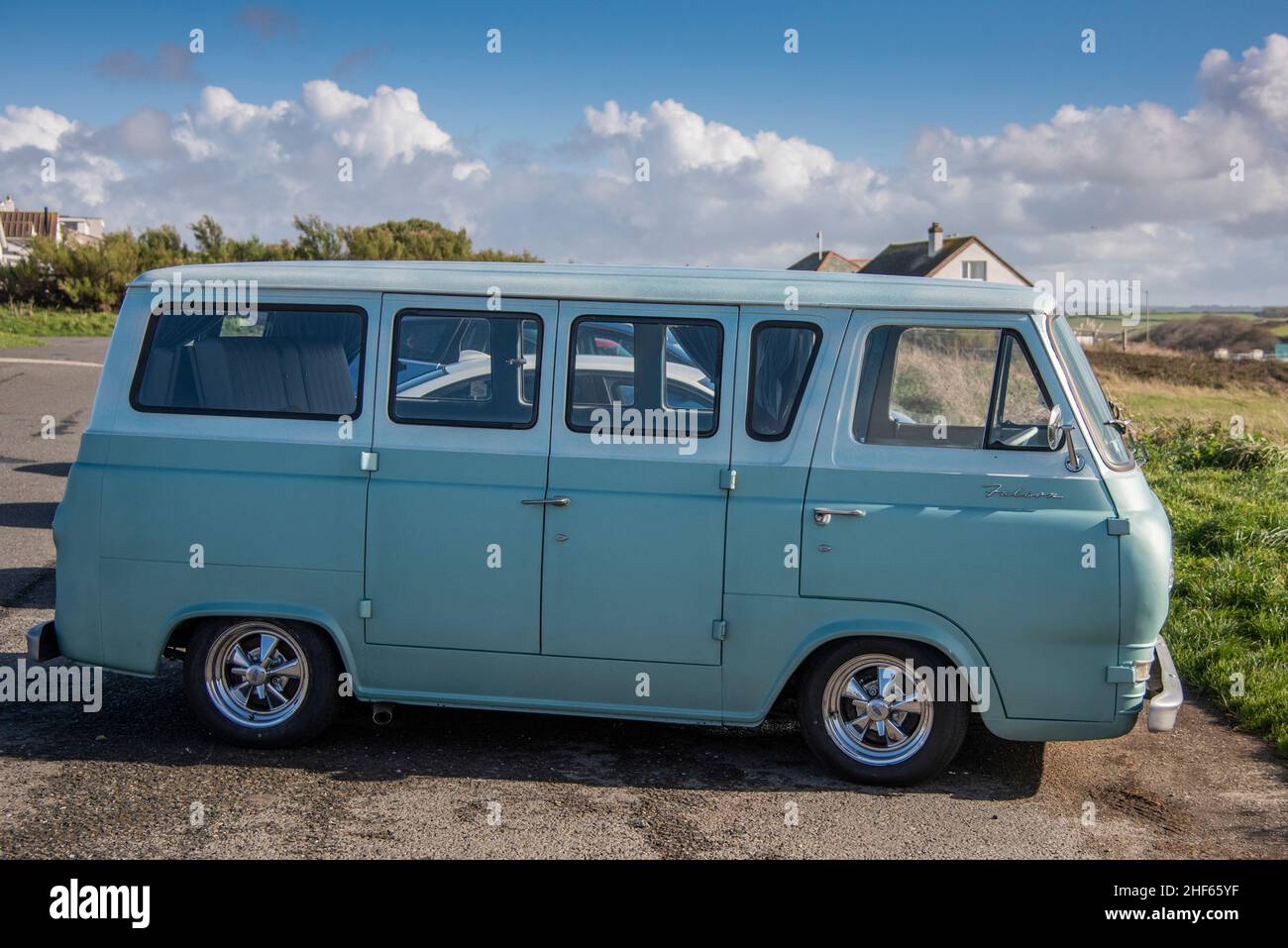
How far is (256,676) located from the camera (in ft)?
19.3

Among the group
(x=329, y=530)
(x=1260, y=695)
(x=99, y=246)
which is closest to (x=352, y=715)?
(x=329, y=530)

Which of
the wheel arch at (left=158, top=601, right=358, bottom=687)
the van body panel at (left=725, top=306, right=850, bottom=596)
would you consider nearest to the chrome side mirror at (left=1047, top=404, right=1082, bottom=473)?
the van body panel at (left=725, top=306, right=850, bottom=596)

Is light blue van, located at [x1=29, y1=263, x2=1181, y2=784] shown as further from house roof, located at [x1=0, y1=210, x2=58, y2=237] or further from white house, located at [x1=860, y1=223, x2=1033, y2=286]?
house roof, located at [x1=0, y1=210, x2=58, y2=237]

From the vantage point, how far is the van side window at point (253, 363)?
18.9 feet

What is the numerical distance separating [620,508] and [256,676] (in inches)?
78.6

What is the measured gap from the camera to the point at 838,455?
539 centimetres

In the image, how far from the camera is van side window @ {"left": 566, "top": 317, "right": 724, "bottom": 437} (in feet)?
18.1

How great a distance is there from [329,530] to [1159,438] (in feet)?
43.7

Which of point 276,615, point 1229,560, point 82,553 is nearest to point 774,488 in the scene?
point 276,615

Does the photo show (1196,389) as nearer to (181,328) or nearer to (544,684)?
(544,684)

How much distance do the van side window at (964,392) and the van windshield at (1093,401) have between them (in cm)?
18

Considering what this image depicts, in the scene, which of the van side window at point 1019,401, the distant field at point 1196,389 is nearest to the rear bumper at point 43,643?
the van side window at point 1019,401

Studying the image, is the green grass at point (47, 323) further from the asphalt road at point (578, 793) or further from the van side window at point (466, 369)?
the van side window at point (466, 369)

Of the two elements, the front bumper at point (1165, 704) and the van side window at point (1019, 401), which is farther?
the van side window at point (1019, 401)
